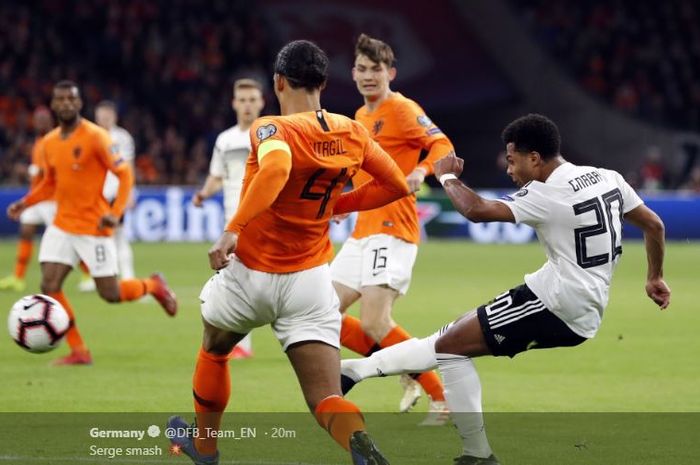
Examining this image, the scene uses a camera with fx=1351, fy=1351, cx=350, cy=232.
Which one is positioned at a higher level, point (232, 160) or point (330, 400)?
point (232, 160)

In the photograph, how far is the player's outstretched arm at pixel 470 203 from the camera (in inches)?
254

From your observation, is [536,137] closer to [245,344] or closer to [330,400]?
[330,400]

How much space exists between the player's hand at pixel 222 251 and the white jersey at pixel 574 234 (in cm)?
155

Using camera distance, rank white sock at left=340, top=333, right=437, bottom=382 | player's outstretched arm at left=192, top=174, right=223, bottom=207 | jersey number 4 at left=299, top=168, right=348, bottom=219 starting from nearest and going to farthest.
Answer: jersey number 4 at left=299, top=168, right=348, bottom=219
white sock at left=340, top=333, right=437, bottom=382
player's outstretched arm at left=192, top=174, right=223, bottom=207

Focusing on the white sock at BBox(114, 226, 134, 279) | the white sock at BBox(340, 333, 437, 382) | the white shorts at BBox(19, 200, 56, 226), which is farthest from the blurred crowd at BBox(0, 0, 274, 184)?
the white sock at BBox(340, 333, 437, 382)

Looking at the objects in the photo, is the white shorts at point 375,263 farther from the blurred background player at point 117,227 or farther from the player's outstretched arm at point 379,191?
the blurred background player at point 117,227

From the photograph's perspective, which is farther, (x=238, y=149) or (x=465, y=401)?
(x=238, y=149)

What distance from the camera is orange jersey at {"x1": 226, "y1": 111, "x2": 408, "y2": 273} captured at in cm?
593

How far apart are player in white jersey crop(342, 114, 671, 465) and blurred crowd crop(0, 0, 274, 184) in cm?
2128

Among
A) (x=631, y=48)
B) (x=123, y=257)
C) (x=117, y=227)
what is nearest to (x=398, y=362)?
(x=117, y=227)

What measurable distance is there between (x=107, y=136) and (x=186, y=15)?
23.3 meters

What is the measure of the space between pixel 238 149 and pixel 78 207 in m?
1.39

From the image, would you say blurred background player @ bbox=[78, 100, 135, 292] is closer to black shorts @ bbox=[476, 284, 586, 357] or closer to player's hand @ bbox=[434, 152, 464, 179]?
player's hand @ bbox=[434, 152, 464, 179]

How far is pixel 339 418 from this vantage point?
5883 mm
